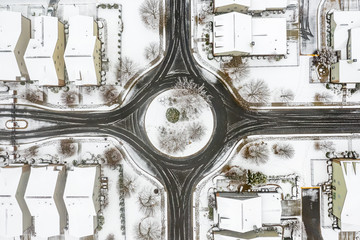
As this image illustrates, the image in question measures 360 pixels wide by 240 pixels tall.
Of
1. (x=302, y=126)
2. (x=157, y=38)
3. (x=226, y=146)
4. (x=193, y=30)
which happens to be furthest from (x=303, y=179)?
(x=157, y=38)

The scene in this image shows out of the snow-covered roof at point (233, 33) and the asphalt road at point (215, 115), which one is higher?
the snow-covered roof at point (233, 33)

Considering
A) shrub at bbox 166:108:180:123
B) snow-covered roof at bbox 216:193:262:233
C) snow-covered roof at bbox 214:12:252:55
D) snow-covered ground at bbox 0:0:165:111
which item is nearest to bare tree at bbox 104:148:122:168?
snow-covered ground at bbox 0:0:165:111

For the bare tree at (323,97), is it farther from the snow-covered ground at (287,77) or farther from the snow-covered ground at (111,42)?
the snow-covered ground at (111,42)

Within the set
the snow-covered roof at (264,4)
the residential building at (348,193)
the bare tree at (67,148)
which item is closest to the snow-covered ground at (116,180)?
the bare tree at (67,148)

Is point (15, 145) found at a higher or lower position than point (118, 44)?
lower

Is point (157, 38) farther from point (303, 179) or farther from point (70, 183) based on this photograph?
point (303, 179)
